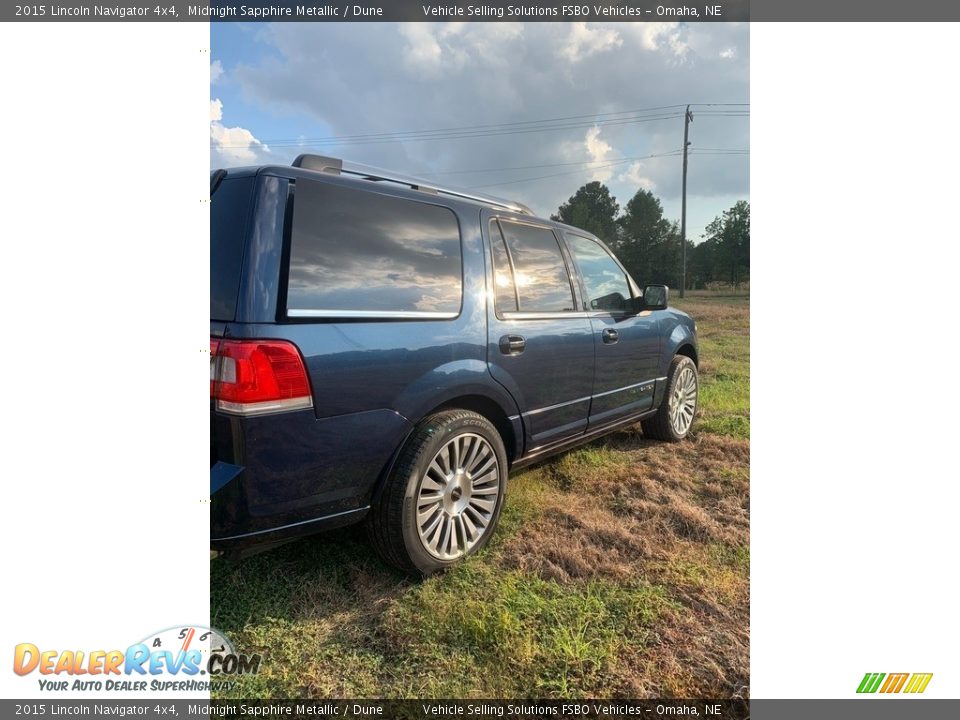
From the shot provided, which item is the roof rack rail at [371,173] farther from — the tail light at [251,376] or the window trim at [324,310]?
the tail light at [251,376]

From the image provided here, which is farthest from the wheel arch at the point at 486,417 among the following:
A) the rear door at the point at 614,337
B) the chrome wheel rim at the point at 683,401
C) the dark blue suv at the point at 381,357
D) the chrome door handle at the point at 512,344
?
the chrome wheel rim at the point at 683,401

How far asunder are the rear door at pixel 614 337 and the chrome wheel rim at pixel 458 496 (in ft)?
3.56

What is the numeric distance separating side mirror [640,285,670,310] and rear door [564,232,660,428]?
9cm

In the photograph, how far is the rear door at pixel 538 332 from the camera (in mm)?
2805

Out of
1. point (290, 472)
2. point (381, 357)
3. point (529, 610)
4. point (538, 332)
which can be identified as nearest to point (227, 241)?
point (381, 357)

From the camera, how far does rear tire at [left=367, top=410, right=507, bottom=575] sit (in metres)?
2.31

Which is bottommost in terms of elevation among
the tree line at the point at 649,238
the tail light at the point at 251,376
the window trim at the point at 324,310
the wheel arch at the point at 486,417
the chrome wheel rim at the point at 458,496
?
the chrome wheel rim at the point at 458,496

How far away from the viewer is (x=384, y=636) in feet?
6.93

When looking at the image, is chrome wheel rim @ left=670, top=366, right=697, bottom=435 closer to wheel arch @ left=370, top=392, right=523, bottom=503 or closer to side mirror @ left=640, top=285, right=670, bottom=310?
side mirror @ left=640, top=285, right=670, bottom=310

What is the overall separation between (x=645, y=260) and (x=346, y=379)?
52.9 ft

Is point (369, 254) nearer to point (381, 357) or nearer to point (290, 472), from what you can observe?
point (381, 357)

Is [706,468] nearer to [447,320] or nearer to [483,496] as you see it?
[483,496]

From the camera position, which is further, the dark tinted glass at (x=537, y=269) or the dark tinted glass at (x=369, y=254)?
the dark tinted glass at (x=537, y=269)

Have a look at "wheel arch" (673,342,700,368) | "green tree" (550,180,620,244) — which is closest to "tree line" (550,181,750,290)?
"green tree" (550,180,620,244)
